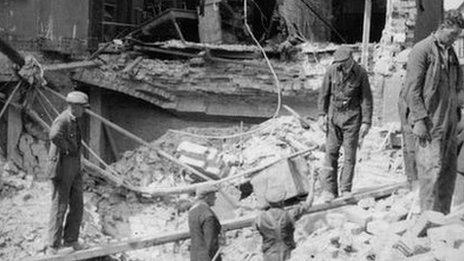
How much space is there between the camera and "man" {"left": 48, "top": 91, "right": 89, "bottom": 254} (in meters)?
7.50

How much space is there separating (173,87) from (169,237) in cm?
515

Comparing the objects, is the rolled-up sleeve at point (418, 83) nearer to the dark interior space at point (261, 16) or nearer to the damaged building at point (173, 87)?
the damaged building at point (173, 87)

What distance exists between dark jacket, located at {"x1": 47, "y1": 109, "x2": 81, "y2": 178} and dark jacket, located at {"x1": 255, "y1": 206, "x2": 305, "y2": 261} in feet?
8.04

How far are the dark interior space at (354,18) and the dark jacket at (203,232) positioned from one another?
11143mm

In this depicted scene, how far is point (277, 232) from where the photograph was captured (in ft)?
21.1

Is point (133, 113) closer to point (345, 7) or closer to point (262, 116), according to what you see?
point (262, 116)

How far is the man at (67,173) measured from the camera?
7.50 m

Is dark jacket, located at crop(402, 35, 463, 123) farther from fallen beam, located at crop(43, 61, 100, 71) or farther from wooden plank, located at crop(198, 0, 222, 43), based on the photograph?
wooden plank, located at crop(198, 0, 222, 43)

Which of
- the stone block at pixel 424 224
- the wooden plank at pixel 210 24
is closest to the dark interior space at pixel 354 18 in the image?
the wooden plank at pixel 210 24

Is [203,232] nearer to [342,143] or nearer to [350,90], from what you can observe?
[342,143]

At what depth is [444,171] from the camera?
626 cm

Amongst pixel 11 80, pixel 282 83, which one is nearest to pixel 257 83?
pixel 282 83

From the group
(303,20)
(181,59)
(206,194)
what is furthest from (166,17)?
(206,194)

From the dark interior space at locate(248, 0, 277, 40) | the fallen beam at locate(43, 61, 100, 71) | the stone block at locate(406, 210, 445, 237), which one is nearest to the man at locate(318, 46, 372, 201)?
the stone block at locate(406, 210, 445, 237)
